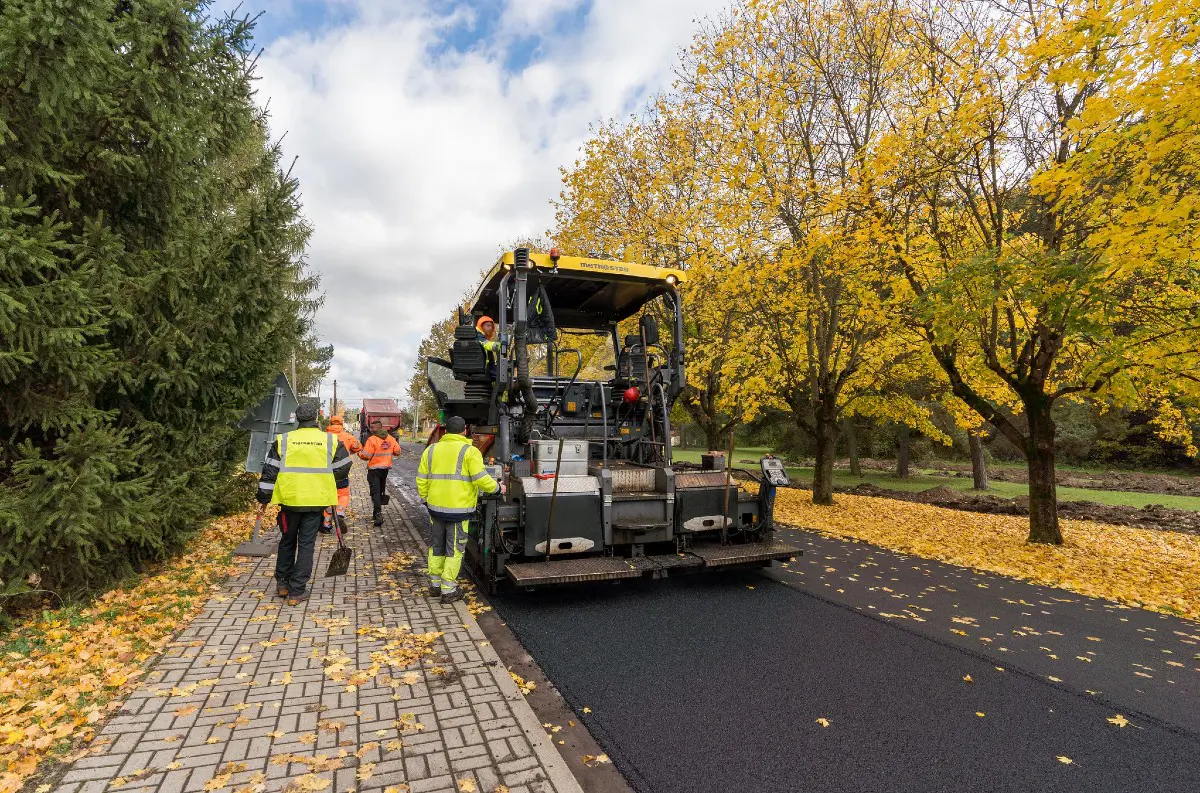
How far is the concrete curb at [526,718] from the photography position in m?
2.75

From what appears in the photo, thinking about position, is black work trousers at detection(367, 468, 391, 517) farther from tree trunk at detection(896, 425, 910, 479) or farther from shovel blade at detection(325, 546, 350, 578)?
tree trunk at detection(896, 425, 910, 479)

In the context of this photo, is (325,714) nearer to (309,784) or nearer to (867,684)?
(309,784)

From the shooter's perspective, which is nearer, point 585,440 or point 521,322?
point 521,322

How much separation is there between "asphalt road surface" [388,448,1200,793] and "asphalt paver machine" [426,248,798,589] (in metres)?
0.43

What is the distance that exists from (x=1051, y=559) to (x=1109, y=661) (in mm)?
4277

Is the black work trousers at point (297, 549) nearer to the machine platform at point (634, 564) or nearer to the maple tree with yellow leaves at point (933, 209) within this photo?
the machine platform at point (634, 564)

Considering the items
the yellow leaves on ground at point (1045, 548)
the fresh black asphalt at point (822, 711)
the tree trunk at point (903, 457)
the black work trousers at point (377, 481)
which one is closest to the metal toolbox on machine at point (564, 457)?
the fresh black asphalt at point (822, 711)

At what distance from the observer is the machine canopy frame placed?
20.3ft

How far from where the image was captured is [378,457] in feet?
31.1

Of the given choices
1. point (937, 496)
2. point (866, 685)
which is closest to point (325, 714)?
point (866, 685)

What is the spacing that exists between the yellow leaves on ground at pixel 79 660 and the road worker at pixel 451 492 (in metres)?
2.07

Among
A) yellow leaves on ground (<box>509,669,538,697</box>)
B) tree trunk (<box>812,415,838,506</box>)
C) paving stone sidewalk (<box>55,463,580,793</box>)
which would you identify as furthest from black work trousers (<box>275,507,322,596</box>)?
tree trunk (<box>812,415,838,506</box>)

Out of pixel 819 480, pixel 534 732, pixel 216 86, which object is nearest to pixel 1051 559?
pixel 819 480

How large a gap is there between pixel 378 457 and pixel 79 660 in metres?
5.70
